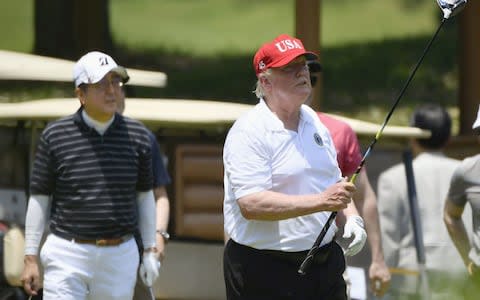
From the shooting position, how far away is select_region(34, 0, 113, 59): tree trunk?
15.6m

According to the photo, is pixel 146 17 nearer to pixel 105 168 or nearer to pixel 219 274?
pixel 219 274

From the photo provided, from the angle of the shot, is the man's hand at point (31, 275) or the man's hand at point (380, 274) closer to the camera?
the man's hand at point (31, 275)

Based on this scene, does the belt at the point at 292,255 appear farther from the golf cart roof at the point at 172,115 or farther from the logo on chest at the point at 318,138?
the golf cart roof at the point at 172,115

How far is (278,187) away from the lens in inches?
192

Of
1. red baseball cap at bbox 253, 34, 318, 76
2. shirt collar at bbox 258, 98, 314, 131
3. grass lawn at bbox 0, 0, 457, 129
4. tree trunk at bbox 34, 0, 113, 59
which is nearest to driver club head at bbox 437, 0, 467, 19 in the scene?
red baseball cap at bbox 253, 34, 318, 76

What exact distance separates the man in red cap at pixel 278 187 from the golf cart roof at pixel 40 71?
3483 millimetres

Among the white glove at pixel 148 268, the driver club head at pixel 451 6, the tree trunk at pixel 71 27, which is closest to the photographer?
the driver club head at pixel 451 6

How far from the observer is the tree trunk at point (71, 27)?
1564 cm

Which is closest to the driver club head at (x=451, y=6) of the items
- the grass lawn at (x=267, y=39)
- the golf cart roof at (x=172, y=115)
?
the golf cart roof at (x=172, y=115)

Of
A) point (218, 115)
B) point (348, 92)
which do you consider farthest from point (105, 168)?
point (348, 92)

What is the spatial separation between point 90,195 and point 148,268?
20.4 inches

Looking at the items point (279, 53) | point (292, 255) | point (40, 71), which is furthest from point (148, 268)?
point (40, 71)

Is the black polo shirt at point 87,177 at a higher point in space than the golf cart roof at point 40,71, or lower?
lower

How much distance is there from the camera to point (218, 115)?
811 centimetres
